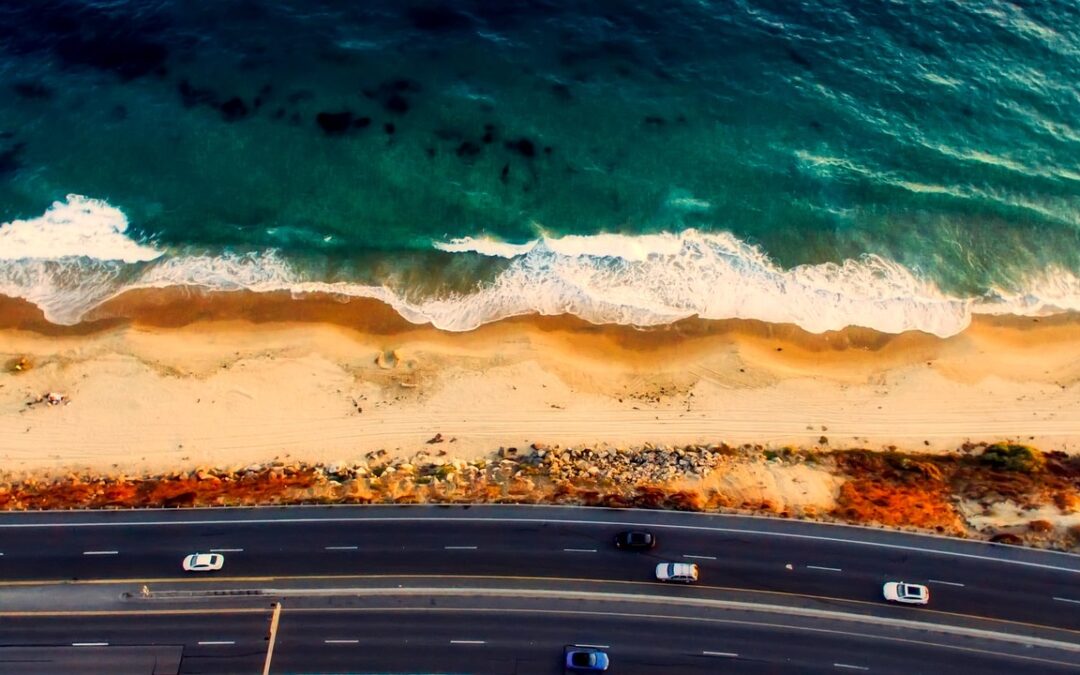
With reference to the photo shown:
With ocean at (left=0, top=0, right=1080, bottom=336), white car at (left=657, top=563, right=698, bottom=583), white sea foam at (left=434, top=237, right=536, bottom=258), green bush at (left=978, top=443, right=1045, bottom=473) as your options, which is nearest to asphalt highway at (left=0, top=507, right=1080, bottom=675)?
white car at (left=657, top=563, right=698, bottom=583)

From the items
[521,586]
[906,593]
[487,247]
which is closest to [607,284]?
[487,247]

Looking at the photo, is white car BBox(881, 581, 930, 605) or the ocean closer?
white car BBox(881, 581, 930, 605)

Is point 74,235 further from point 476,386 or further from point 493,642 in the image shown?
point 493,642

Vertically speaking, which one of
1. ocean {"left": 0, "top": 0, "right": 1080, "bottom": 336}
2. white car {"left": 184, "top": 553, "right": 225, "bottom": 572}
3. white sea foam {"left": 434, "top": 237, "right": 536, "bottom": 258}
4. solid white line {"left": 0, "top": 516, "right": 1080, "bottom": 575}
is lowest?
white car {"left": 184, "top": 553, "right": 225, "bottom": 572}

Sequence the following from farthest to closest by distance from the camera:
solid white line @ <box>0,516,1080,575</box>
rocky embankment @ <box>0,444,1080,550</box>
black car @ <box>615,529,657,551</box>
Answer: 1. rocky embankment @ <box>0,444,1080,550</box>
2. solid white line @ <box>0,516,1080,575</box>
3. black car @ <box>615,529,657,551</box>

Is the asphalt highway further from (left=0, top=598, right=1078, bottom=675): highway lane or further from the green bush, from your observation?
the green bush

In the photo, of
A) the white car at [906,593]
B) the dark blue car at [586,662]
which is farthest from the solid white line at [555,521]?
the dark blue car at [586,662]

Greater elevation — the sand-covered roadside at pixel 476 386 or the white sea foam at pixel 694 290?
the white sea foam at pixel 694 290

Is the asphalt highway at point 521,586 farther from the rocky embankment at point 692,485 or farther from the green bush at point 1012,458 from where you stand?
the green bush at point 1012,458
